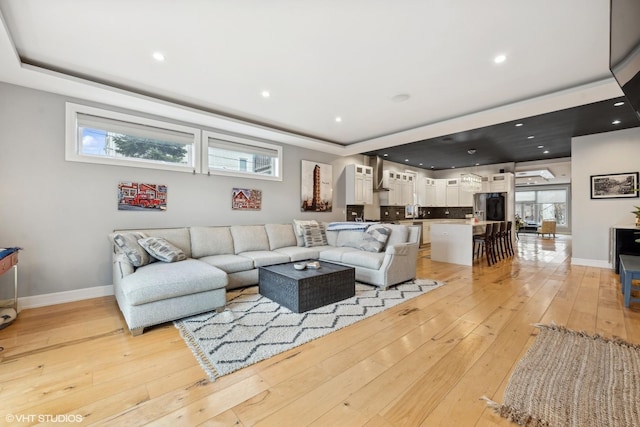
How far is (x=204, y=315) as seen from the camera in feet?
9.27

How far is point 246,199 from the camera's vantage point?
16.2 ft

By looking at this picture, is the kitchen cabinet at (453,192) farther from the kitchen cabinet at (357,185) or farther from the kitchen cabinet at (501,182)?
the kitchen cabinet at (357,185)

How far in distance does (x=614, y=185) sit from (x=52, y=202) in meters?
9.10

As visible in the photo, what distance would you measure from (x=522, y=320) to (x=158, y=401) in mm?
3247

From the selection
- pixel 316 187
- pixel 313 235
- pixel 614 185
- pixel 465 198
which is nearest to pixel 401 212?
pixel 465 198

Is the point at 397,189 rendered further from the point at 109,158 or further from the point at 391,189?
the point at 109,158

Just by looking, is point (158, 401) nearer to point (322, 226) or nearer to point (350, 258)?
point (350, 258)

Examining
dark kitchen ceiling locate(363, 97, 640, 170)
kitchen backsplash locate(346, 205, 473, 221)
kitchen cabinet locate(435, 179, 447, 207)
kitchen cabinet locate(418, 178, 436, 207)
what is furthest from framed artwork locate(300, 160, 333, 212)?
kitchen cabinet locate(435, 179, 447, 207)

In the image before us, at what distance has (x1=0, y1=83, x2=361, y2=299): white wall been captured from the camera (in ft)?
9.99

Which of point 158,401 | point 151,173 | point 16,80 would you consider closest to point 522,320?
point 158,401

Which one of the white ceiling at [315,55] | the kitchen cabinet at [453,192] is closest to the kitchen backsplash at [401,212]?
the kitchen cabinet at [453,192]

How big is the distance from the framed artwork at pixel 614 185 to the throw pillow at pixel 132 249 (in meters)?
7.85

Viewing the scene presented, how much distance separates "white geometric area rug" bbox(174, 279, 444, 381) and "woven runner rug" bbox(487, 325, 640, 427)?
1385 millimetres

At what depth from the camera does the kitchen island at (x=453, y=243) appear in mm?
5496
